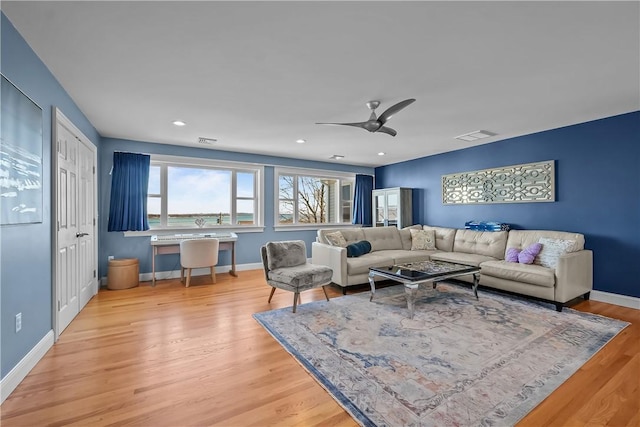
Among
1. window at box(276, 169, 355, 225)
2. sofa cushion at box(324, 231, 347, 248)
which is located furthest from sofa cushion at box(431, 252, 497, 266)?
window at box(276, 169, 355, 225)

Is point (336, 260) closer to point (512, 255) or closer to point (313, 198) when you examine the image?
point (512, 255)

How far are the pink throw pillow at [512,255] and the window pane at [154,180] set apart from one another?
18.6ft

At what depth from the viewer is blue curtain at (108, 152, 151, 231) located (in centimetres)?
469

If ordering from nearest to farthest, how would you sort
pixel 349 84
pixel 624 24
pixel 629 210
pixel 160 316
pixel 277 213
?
pixel 624 24 → pixel 349 84 → pixel 160 316 → pixel 629 210 → pixel 277 213

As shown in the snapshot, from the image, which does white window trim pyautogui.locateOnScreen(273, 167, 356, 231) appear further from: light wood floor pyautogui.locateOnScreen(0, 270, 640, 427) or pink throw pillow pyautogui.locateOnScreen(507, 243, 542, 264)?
pink throw pillow pyautogui.locateOnScreen(507, 243, 542, 264)

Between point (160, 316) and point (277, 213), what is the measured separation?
3.30 m

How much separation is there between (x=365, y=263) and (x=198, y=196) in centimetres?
339

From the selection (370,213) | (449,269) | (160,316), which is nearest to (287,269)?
(160,316)

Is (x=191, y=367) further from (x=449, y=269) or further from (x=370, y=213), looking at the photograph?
(x=370, y=213)

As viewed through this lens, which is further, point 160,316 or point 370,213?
point 370,213

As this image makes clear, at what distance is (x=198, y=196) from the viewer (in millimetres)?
5578

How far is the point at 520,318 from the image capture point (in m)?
3.17

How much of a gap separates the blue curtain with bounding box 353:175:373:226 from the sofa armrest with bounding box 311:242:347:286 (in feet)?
9.38

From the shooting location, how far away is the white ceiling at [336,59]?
5.90ft
